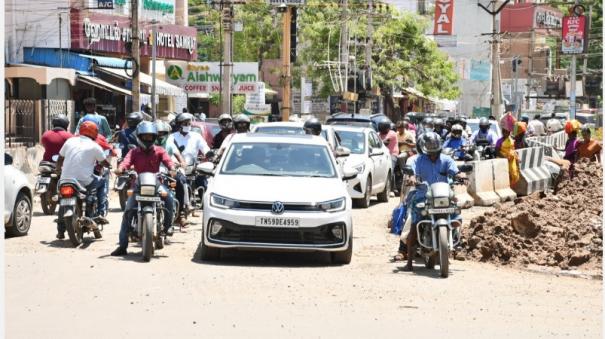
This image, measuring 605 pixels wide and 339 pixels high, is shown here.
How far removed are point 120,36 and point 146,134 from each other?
1385 inches

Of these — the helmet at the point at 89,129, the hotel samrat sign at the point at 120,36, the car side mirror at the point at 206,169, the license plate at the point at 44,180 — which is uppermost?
the hotel samrat sign at the point at 120,36

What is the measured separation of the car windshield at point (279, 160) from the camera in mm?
14133

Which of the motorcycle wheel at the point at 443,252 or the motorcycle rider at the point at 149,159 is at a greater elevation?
the motorcycle rider at the point at 149,159

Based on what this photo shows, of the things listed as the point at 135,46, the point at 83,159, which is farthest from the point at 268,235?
the point at 135,46

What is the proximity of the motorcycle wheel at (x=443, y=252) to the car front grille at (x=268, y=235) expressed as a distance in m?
1.29

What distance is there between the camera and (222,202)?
42.9 ft

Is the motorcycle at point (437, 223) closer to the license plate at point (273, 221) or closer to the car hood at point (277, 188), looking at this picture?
the car hood at point (277, 188)

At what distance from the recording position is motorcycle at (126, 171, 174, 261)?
43.0ft

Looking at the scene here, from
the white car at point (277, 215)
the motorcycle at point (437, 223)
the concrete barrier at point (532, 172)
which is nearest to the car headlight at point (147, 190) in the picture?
the white car at point (277, 215)

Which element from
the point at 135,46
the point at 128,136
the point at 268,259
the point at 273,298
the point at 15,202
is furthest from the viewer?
the point at 135,46

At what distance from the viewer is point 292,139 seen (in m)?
14.9

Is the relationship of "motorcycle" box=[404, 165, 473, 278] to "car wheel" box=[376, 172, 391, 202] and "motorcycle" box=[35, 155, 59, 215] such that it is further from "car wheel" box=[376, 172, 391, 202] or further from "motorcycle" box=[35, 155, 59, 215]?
"car wheel" box=[376, 172, 391, 202]

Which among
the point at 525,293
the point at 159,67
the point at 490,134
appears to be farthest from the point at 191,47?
the point at 525,293

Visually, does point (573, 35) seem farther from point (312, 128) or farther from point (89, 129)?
point (89, 129)
